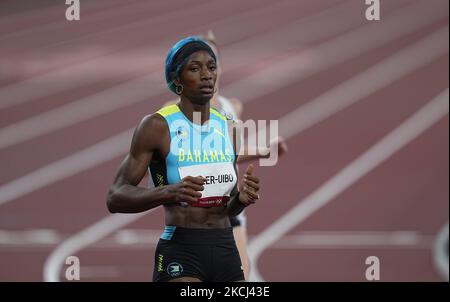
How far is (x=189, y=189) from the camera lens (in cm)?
285

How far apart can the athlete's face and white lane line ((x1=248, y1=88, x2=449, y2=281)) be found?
455cm

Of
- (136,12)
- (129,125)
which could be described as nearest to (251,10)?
(136,12)

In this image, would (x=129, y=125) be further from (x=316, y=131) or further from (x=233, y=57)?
(x=316, y=131)

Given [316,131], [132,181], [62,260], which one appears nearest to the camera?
[132,181]

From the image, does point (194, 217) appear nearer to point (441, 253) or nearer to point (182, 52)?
point (182, 52)

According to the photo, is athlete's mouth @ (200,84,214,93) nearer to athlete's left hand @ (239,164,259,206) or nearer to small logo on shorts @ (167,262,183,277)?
athlete's left hand @ (239,164,259,206)

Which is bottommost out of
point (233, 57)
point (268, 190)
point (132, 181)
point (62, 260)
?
point (132, 181)

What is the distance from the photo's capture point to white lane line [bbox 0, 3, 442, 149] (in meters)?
7.65

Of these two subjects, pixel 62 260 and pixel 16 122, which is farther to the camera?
pixel 16 122

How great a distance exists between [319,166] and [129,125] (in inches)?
77.8

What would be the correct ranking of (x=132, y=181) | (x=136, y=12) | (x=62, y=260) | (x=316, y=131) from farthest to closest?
(x=316, y=131), (x=136, y=12), (x=62, y=260), (x=132, y=181)

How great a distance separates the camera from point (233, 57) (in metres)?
7.90

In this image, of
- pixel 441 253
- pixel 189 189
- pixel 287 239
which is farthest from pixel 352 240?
pixel 189 189

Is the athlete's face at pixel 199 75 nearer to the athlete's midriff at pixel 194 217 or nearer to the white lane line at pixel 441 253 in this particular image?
the athlete's midriff at pixel 194 217
